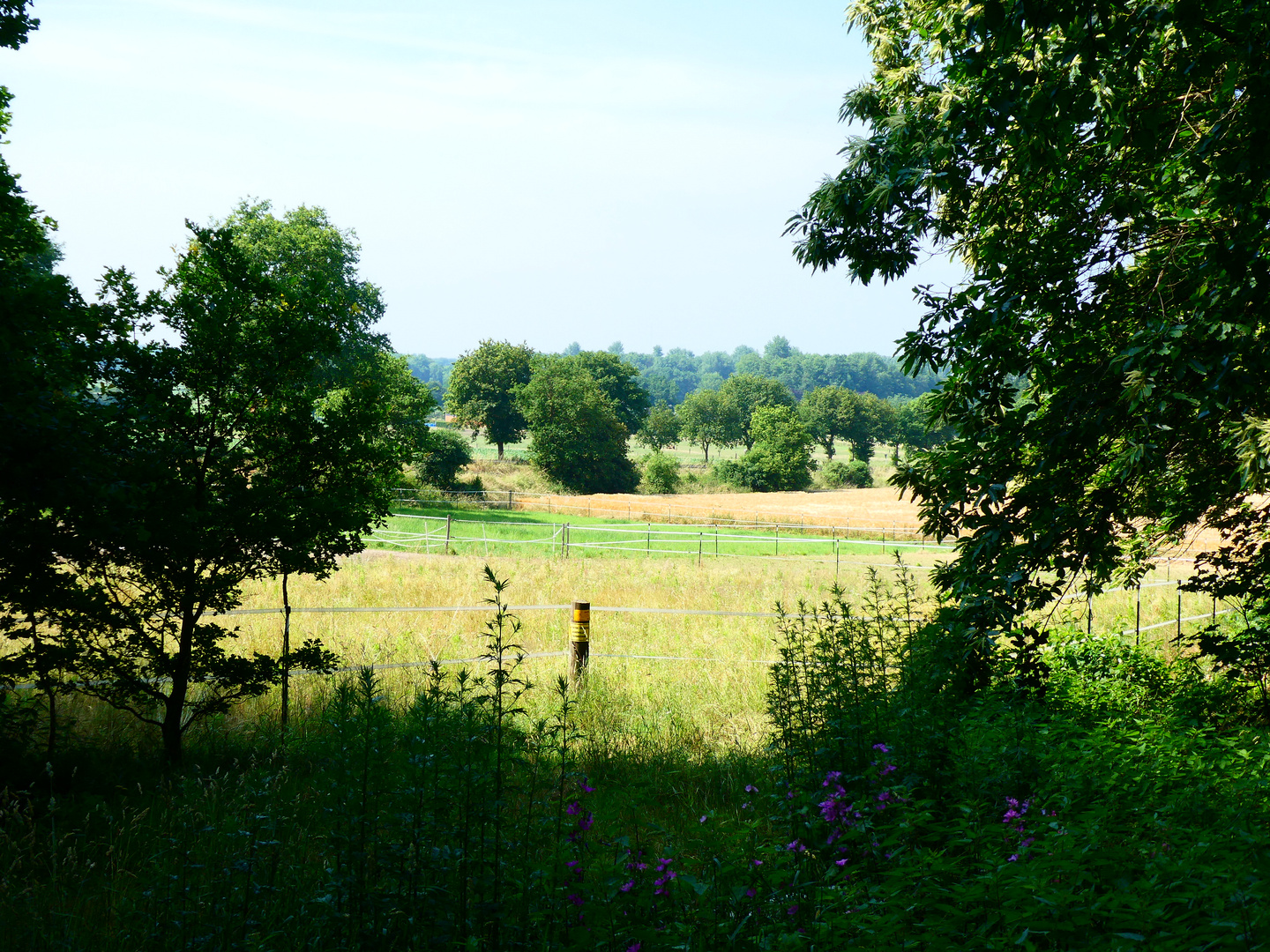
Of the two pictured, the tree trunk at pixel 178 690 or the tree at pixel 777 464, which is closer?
the tree trunk at pixel 178 690

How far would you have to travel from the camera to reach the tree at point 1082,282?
4793 millimetres

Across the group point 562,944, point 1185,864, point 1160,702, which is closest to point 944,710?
point 1160,702

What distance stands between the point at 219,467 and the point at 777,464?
64890mm

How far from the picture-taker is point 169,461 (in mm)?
6297

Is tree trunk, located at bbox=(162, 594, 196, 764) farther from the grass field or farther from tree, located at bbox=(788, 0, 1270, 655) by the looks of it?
tree, located at bbox=(788, 0, 1270, 655)

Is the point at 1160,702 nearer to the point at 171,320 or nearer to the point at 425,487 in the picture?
the point at 171,320

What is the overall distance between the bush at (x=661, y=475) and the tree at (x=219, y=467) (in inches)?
2245

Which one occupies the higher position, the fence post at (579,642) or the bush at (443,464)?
the bush at (443,464)

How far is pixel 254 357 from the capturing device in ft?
21.8

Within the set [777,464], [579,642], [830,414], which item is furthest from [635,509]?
[830,414]

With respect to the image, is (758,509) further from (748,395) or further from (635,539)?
→ (748,395)

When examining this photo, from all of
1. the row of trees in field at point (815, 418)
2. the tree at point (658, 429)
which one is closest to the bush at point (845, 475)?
the row of trees in field at point (815, 418)

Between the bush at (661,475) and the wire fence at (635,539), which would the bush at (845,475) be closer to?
the bush at (661,475)

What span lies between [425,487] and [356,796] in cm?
4804
